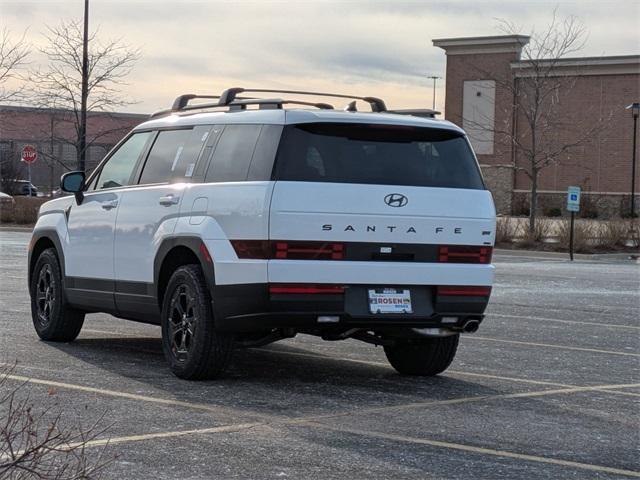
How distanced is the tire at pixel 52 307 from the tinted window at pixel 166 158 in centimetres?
162

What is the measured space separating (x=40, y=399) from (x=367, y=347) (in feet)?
15.3

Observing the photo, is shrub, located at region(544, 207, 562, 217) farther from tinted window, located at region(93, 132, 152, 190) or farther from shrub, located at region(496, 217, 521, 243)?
tinted window, located at region(93, 132, 152, 190)

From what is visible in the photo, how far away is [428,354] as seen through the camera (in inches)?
415

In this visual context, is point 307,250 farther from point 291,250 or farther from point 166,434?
point 166,434

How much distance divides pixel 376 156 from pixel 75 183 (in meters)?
3.40

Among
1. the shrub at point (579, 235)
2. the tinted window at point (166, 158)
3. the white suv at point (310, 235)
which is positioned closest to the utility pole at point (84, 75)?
the shrub at point (579, 235)

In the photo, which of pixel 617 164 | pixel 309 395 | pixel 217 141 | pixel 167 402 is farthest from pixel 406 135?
pixel 617 164

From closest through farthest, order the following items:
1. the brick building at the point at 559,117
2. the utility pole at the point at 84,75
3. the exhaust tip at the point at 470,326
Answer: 1. the exhaust tip at the point at 470,326
2. the utility pole at the point at 84,75
3. the brick building at the point at 559,117

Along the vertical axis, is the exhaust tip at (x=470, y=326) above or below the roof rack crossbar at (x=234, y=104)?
below

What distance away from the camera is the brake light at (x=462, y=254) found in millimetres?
9844

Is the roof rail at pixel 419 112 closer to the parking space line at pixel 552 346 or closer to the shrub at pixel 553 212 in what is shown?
the parking space line at pixel 552 346

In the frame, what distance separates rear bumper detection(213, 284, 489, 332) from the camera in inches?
368

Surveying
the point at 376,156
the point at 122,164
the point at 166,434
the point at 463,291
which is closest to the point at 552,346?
the point at 463,291

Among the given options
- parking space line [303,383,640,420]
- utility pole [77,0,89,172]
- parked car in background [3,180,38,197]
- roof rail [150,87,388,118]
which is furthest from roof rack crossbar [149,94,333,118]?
parked car in background [3,180,38,197]
